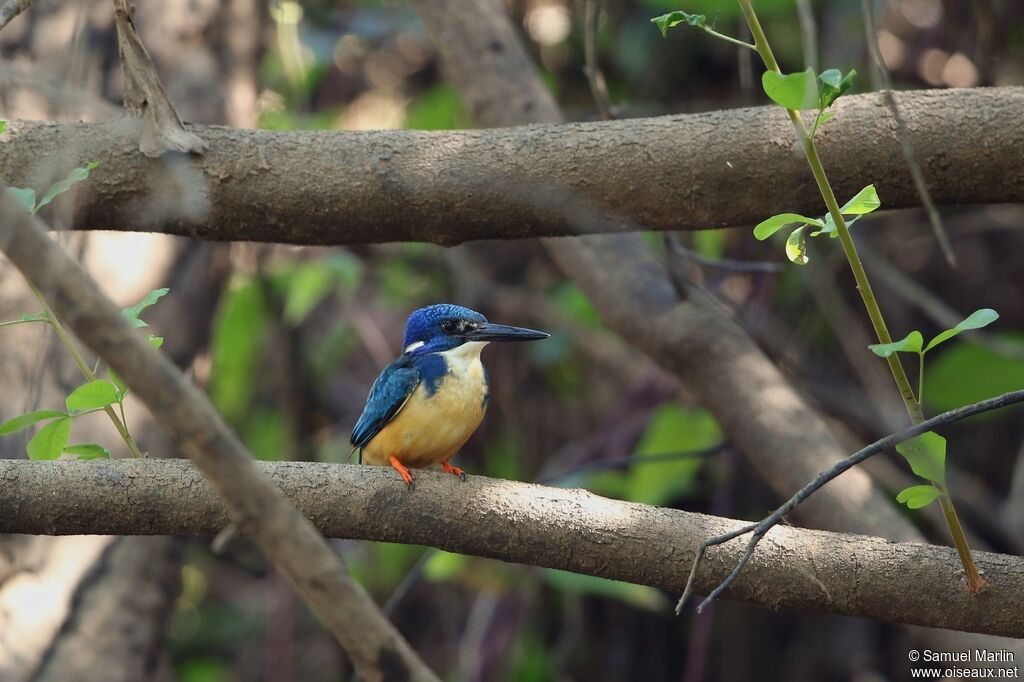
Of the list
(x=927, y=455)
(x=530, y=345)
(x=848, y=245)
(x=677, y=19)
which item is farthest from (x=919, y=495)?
(x=530, y=345)

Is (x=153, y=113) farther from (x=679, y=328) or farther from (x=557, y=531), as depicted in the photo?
(x=679, y=328)

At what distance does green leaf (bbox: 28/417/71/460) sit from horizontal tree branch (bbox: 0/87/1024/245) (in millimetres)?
574

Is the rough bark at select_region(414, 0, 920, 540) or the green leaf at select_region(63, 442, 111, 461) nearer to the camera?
the green leaf at select_region(63, 442, 111, 461)

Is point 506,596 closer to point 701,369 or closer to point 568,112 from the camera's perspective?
point 701,369

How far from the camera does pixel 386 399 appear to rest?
2.88 meters

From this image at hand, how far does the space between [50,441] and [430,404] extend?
0.96m

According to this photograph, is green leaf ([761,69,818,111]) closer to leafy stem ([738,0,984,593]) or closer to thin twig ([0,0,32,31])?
leafy stem ([738,0,984,593])

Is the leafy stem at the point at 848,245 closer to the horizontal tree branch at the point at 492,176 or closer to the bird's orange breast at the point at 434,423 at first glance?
the horizontal tree branch at the point at 492,176

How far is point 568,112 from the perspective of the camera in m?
5.25

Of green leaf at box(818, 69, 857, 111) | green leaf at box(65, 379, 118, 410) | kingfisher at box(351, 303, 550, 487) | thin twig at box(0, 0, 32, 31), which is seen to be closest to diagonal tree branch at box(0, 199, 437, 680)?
green leaf at box(65, 379, 118, 410)

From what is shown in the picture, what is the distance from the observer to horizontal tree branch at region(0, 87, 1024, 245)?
2396 millimetres

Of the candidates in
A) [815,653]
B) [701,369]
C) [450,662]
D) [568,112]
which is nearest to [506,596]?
[450,662]

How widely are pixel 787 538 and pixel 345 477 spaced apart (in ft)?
2.97

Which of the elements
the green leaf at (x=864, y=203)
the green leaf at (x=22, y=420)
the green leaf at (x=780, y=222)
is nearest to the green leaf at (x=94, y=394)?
the green leaf at (x=22, y=420)
